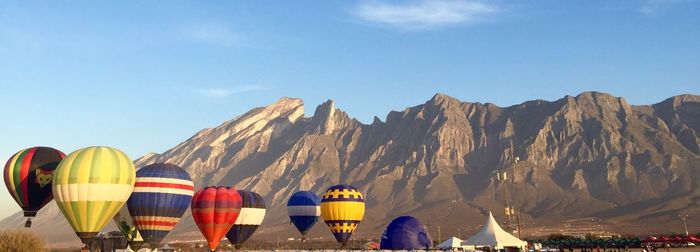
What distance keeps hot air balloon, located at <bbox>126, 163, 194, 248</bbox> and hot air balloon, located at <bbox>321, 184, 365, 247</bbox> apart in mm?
22602

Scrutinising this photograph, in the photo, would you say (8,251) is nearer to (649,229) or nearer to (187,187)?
(187,187)

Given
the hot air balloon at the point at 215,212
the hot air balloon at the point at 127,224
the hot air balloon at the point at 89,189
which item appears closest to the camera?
the hot air balloon at the point at 89,189

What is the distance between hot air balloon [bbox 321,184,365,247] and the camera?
240 feet

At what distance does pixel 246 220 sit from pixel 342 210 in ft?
38.2

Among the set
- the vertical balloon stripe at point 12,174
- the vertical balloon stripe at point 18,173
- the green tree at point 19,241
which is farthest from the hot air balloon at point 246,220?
the green tree at point 19,241

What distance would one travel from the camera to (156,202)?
5291 cm

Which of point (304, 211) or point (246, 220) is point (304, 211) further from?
point (246, 220)

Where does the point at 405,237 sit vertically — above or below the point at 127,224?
below

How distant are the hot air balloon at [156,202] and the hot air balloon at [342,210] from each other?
2260cm

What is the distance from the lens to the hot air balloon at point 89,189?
48.6 meters

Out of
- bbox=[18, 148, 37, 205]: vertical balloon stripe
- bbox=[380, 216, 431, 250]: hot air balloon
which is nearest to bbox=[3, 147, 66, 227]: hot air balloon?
bbox=[18, 148, 37, 205]: vertical balloon stripe

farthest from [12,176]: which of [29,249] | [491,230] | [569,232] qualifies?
[569,232]

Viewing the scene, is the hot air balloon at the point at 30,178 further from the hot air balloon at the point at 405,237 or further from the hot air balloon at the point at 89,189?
the hot air balloon at the point at 405,237

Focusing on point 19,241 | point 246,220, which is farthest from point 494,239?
point 19,241
